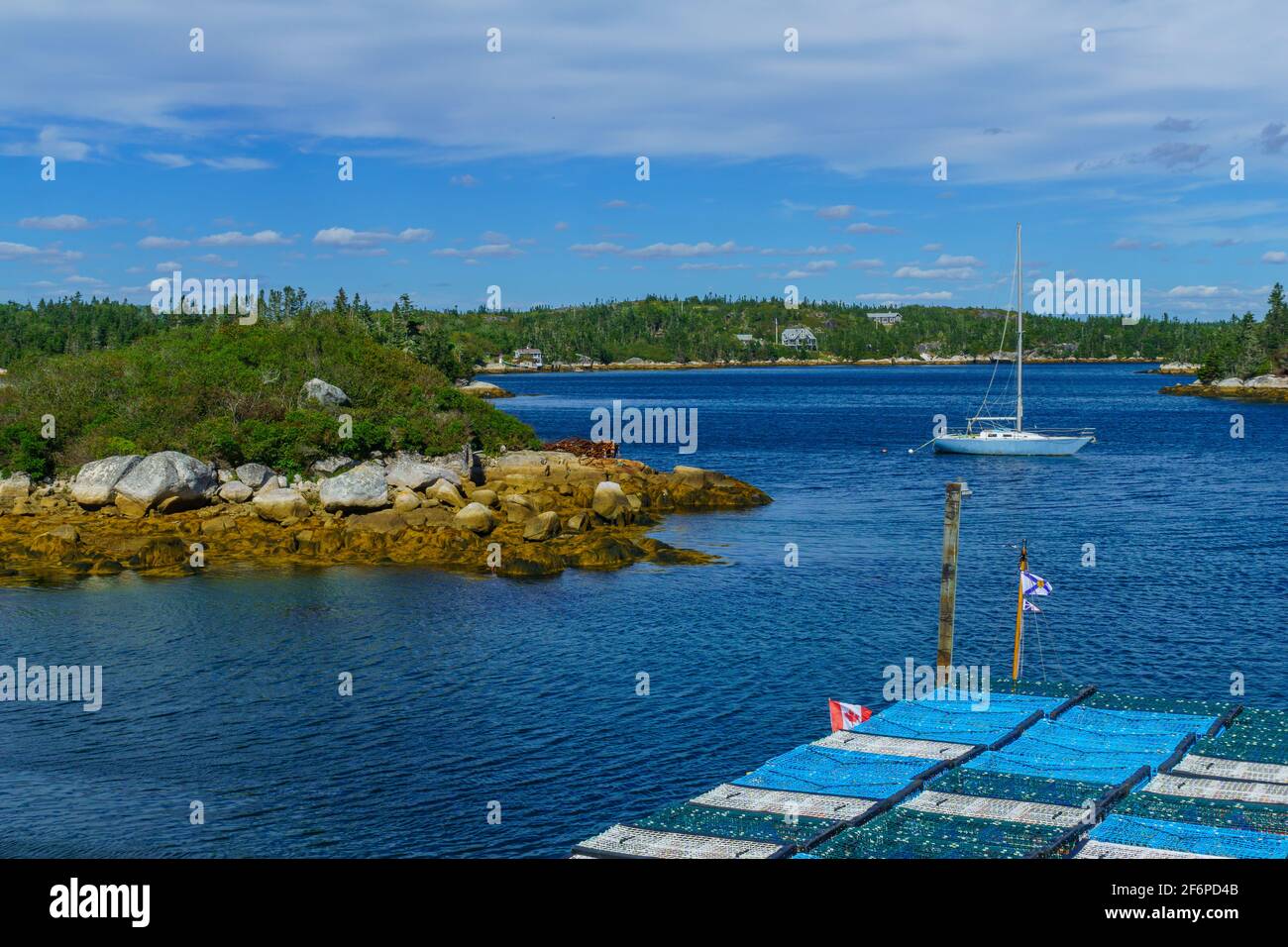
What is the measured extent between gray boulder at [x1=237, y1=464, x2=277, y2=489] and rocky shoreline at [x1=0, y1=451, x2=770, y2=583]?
60mm

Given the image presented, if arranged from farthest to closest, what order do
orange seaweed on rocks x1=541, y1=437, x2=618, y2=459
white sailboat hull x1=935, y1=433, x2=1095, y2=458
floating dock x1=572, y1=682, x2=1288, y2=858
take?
1. white sailboat hull x1=935, y1=433, x2=1095, y2=458
2. orange seaweed on rocks x1=541, y1=437, x2=618, y2=459
3. floating dock x1=572, y1=682, x2=1288, y2=858

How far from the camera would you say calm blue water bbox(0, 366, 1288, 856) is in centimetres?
2539

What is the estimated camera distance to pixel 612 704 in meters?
32.3

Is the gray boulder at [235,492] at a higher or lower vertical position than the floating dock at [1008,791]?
higher

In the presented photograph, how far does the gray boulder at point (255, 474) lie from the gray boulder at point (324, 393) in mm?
8595

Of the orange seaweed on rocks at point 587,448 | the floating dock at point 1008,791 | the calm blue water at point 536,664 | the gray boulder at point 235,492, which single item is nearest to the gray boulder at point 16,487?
the gray boulder at point 235,492

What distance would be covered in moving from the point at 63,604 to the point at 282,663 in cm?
1225

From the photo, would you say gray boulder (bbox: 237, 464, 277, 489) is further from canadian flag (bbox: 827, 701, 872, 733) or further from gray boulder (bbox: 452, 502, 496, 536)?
canadian flag (bbox: 827, 701, 872, 733)

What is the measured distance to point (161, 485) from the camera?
56.9m

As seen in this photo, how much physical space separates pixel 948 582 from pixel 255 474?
40359 millimetres

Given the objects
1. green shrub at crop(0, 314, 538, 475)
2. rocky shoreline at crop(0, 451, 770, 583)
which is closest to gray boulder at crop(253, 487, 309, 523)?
rocky shoreline at crop(0, 451, 770, 583)

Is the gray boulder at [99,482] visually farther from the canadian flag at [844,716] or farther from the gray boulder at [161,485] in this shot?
the canadian flag at [844,716]

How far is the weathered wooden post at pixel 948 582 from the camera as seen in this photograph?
104 feet

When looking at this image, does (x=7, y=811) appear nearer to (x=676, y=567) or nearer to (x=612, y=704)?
(x=612, y=704)
